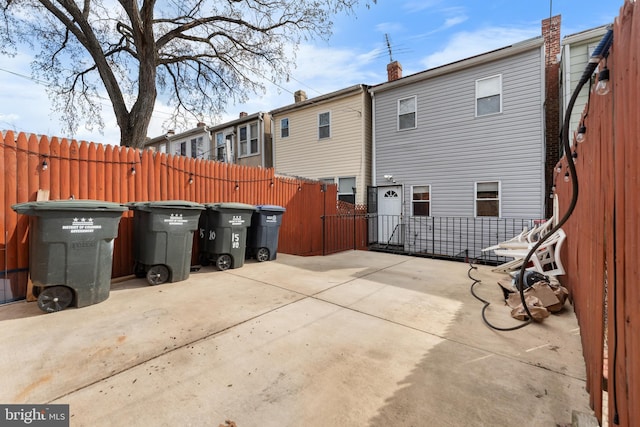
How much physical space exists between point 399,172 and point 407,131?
1.44 meters

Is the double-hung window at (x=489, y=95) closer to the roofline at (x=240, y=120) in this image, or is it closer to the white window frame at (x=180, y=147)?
the roofline at (x=240, y=120)

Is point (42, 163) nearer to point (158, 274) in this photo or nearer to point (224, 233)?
point (158, 274)

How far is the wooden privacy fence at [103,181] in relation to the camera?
3545mm

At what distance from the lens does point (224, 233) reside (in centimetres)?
515

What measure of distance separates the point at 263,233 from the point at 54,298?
133 inches

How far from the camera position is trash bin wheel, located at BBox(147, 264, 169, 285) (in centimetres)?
418

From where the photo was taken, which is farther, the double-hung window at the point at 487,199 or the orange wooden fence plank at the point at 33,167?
the double-hung window at the point at 487,199

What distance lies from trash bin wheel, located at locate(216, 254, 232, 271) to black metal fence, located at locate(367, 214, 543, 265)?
5111 mm

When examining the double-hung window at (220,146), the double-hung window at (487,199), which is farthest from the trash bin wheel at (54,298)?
the double-hung window at (220,146)

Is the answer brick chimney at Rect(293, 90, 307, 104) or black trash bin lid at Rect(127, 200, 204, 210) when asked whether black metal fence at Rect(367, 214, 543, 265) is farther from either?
brick chimney at Rect(293, 90, 307, 104)

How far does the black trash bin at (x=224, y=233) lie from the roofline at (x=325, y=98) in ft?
24.1

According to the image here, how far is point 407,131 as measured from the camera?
980 centimetres

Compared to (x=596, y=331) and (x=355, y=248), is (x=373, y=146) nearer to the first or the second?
(x=355, y=248)

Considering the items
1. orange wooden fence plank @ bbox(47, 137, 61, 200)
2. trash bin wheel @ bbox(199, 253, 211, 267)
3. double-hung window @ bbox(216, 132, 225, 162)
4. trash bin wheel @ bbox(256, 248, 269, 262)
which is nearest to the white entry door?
trash bin wheel @ bbox(256, 248, 269, 262)
